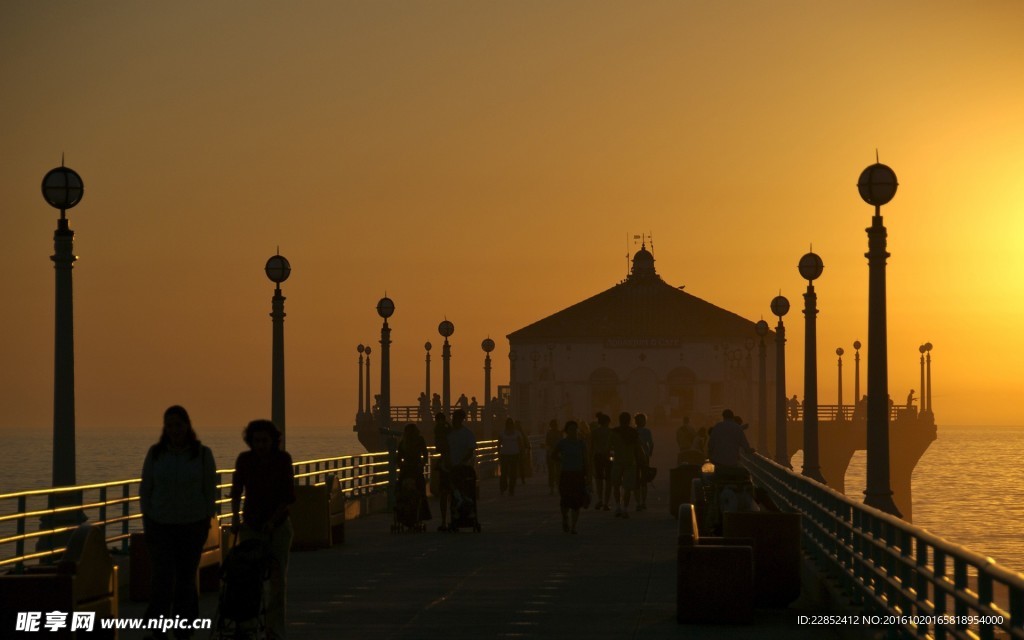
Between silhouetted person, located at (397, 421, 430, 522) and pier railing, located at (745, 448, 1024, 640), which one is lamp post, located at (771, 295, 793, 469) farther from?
pier railing, located at (745, 448, 1024, 640)

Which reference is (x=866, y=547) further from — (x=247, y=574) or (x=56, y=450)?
(x=56, y=450)

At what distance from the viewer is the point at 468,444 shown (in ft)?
93.5

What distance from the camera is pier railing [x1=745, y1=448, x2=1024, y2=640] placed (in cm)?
950

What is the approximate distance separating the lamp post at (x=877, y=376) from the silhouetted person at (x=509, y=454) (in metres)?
17.1

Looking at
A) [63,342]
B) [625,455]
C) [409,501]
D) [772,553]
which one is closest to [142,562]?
[63,342]

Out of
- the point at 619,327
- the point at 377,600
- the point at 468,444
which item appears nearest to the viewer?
the point at 377,600

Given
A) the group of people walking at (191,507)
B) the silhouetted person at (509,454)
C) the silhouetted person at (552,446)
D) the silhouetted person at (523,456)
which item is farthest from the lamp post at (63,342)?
the silhouetted person at (523,456)

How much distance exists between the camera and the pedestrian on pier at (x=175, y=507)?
13.4 m

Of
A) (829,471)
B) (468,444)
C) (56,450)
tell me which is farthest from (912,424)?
(56,450)

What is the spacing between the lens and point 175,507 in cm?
1343

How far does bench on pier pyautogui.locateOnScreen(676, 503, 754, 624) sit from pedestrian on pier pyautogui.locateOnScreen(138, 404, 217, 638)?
4534mm

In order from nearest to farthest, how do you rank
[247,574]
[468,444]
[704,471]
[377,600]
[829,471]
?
[247,574], [377,600], [704,471], [468,444], [829,471]

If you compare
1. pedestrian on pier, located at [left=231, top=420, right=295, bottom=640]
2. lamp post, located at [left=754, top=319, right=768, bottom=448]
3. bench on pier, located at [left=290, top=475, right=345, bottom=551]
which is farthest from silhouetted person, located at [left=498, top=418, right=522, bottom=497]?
pedestrian on pier, located at [left=231, top=420, right=295, bottom=640]

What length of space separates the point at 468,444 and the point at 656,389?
98.8 m
